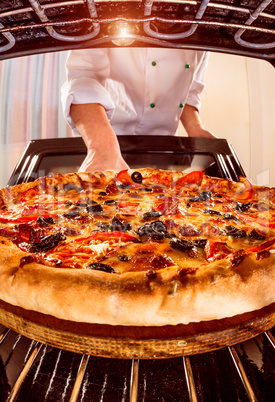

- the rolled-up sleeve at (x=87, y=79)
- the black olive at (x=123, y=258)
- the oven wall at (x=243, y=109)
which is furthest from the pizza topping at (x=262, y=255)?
the oven wall at (x=243, y=109)

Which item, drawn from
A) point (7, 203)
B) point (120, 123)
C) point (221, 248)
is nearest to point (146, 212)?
point (221, 248)

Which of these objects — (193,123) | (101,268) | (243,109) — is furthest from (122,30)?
(243,109)

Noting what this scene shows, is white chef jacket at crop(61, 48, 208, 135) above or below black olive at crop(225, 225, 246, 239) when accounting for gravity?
above

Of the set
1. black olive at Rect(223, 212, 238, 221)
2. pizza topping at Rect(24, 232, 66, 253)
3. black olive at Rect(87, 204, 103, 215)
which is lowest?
pizza topping at Rect(24, 232, 66, 253)

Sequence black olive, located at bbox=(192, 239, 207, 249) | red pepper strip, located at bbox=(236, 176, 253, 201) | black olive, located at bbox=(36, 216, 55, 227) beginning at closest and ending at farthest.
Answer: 1. black olive, located at bbox=(192, 239, 207, 249)
2. black olive, located at bbox=(36, 216, 55, 227)
3. red pepper strip, located at bbox=(236, 176, 253, 201)

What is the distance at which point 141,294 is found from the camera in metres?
0.88

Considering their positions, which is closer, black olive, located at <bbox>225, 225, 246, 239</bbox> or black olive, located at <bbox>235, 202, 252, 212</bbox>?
black olive, located at <bbox>225, 225, 246, 239</bbox>

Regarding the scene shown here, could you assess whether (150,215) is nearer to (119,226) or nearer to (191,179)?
(119,226)

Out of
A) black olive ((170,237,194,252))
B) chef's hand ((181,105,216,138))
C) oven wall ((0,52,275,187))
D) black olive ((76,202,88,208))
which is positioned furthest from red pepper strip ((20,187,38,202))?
oven wall ((0,52,275,187))

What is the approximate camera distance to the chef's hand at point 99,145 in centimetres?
216

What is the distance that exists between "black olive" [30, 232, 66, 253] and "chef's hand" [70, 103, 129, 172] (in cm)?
92

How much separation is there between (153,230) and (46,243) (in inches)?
15.9

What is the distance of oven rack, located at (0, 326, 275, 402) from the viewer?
31.0 inches

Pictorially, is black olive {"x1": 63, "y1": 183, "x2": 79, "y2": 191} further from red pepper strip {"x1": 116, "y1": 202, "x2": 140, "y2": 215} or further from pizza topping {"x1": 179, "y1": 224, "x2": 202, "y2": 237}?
pizza topping {"x1": 179, "y1": 224, "x2": 202, "y2": 237}
